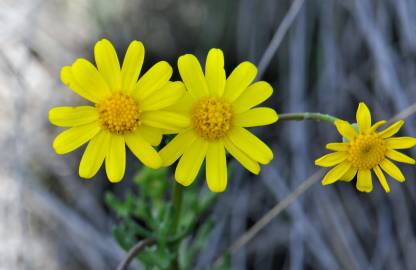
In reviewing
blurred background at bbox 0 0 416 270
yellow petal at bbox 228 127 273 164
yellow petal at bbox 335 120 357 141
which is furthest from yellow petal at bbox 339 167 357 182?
blurred background at bbox 0 0 416 270

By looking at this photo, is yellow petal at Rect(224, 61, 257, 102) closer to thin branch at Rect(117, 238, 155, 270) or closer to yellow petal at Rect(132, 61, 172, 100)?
yellow petal at Rect(132, 61, 172, 100)

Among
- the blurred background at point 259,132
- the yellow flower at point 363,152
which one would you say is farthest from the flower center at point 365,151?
the blurred background at point 259,132

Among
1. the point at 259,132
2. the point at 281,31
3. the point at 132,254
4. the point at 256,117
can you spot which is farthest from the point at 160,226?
the point at 259,132

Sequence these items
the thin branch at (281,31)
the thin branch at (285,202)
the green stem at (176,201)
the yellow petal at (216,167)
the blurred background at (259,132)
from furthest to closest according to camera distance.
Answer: the blurred background at (259,132)
the thin branch at (281,31)
the thin branch at (285,202)
the green stem at (176,201)
the yellow petal at (216,167)

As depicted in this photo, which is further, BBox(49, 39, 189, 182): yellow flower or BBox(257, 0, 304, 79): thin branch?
BBox(257, 0, 304, 79): thin branch

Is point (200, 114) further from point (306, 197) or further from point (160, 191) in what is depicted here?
point (306, 197)

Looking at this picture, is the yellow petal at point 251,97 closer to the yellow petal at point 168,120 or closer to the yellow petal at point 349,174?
the yellow petal at point 168,120

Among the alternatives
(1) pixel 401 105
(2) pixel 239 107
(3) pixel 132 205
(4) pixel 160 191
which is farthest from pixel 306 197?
(2) pixel 239 107
